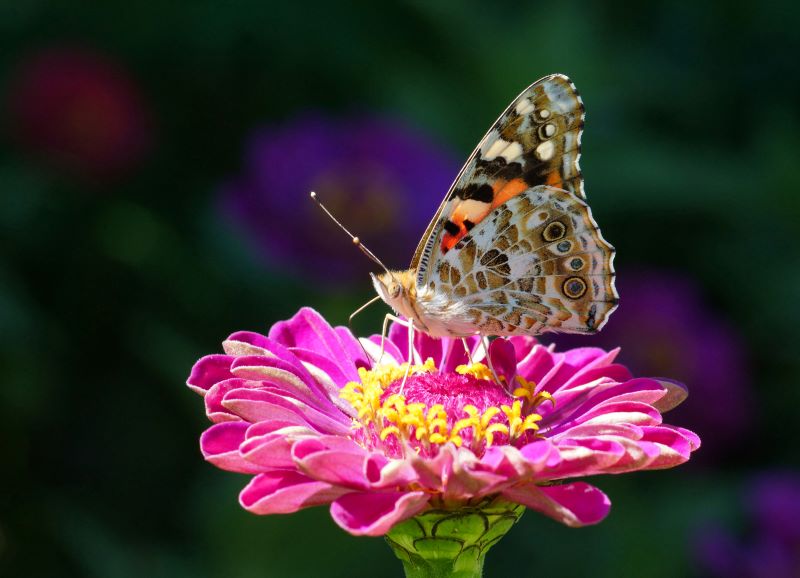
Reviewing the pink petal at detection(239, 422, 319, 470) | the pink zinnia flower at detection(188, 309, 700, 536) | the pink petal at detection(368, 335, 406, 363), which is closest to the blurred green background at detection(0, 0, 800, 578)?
the pink petal at detection(368, 335, 406, 363)

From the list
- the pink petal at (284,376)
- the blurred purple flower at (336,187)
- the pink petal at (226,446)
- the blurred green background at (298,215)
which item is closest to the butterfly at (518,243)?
the pink petal at (284,376)

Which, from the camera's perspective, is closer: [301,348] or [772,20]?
[301,348]

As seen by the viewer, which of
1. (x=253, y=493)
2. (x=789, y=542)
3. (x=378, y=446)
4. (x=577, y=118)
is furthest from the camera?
(x=789, y=542)

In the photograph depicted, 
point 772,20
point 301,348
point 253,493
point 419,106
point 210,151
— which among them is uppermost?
point 772,20

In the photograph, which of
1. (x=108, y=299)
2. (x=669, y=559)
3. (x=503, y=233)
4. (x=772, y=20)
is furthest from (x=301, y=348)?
(x=772, y=20)

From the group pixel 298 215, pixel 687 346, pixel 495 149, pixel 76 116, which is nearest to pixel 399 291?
pixel 495 149

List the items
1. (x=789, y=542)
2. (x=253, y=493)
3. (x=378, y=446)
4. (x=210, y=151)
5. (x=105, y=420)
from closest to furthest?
(x=253, y=493), (x=378, y=446), (x=789, y=542), (x=105, y=420), (x=210, y=151)

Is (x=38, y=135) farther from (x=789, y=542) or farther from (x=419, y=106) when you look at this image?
(x=789, y=542)

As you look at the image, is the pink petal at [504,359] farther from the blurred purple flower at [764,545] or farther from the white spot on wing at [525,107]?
the blurred purple flower at [764,545]
